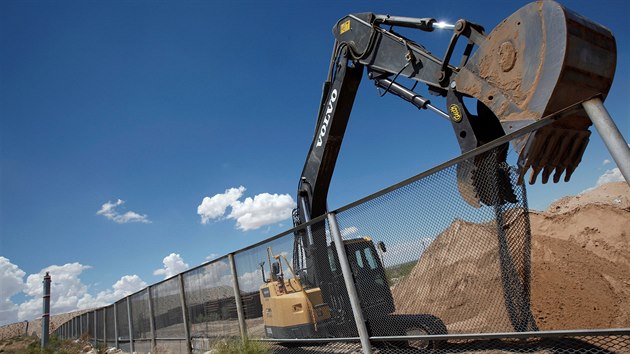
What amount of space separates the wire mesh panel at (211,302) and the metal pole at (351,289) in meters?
2.92

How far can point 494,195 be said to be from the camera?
3328 mm

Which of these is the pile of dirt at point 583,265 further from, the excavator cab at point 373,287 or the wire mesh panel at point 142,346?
the wire mesh panel at point 142,346

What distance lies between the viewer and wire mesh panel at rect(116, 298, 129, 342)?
1245 cm

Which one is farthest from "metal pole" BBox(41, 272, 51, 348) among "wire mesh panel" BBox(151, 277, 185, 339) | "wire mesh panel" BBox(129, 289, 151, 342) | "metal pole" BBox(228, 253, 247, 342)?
"metal pole" BBox(228, 253, 247, 342)

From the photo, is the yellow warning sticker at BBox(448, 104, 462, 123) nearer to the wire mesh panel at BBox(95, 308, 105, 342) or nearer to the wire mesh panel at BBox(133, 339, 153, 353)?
the wire mesh panel at BBox(133, 339, 153, 353)

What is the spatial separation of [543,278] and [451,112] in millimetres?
5228

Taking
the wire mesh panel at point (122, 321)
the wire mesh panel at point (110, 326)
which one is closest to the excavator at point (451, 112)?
the wire mesh panel at point (122, 321)

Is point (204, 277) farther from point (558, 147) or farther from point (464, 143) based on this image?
point (558, 147)

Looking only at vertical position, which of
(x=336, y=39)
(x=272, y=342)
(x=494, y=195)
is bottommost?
(x=272, y=342)

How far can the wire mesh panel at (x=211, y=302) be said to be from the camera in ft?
22.5

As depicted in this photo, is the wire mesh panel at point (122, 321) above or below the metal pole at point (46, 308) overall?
below

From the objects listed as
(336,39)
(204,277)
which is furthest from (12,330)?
(336,39)

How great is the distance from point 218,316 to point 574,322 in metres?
6.18

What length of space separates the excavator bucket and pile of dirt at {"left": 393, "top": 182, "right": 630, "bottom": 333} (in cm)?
72
